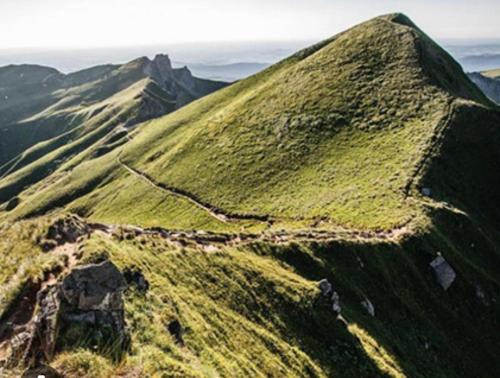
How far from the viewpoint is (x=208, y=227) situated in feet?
249

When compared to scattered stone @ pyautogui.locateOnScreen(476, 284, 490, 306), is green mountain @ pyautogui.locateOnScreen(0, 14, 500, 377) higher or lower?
higher

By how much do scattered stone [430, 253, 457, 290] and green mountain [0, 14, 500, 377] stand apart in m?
0.26

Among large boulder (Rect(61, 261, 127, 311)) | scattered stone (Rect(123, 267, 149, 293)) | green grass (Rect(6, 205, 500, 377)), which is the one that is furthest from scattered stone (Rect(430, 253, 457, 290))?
large boulder (Rect(61, 261, 127, 311))

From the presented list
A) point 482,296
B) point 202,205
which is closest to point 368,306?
point 482,296

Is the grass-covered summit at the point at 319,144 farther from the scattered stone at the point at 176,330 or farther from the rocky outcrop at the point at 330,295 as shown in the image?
the scattered stone at the point at 176,330

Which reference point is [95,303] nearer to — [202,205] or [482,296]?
[482,296]

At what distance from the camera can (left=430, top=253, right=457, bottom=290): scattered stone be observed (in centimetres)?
5056

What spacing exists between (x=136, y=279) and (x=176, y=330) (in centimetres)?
516

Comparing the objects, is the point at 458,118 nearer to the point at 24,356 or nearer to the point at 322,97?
the point at 322,97

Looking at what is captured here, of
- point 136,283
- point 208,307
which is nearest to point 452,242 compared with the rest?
point 208,307

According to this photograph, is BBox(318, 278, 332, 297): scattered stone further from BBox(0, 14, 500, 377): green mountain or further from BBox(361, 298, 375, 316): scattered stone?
BBox(361, 298, 375, 316): scattered stone

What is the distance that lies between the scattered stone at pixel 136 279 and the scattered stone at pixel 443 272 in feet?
121

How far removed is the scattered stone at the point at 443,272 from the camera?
5056cm

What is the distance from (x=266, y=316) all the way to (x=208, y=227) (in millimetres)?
43855
